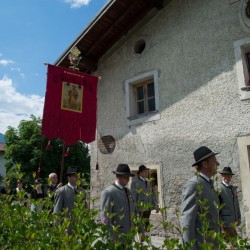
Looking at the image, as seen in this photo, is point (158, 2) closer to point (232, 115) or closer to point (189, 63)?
point (189, 63)

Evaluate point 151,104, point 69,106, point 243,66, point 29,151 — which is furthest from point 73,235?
point 29,151

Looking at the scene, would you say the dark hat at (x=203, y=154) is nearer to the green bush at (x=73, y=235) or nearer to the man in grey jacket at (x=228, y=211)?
the man in grey jacket at (x=228, y=211)

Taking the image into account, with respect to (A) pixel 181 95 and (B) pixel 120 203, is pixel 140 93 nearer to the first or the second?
(A) pixel 181 95

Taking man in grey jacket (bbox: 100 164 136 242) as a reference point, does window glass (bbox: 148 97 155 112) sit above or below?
above

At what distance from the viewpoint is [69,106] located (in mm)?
7715

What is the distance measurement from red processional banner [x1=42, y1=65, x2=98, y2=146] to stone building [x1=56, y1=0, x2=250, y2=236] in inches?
36.0

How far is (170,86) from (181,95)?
417mm

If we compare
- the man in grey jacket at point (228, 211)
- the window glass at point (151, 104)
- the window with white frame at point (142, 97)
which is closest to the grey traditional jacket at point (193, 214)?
the man in grey jacket at point (228, 211)

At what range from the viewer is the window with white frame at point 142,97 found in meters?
7.91

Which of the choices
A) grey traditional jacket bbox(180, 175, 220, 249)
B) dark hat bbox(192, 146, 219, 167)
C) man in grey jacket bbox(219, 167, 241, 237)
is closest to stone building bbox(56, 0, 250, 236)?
man in grey jacket bbox(219, 167, 241, 237)

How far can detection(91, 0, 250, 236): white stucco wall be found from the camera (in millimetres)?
6527

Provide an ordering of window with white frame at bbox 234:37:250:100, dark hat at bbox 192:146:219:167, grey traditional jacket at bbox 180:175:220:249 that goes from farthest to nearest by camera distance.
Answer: window with white frame at bbox 234:37:250:100, dark hat at bbox 192:146:219:167, grey traditional jacket at bbox 180:175:220:249

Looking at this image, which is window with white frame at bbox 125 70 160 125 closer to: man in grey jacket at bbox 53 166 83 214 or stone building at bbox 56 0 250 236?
stone building at bbox 56 0 250 236

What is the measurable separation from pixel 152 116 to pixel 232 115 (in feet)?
6.85
